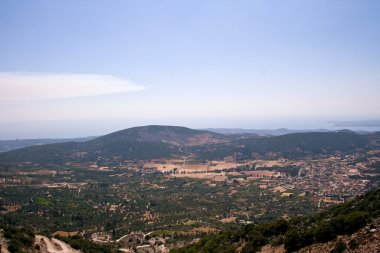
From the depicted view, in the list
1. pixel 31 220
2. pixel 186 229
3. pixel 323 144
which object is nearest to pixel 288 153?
pixel 323 144

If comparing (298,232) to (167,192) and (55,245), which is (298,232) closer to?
(55,245)

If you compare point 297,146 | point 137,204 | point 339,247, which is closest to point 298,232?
point 339,247

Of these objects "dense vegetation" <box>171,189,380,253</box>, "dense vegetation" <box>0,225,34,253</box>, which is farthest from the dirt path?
"dense vegetation" <box>171,189,380,253</box>

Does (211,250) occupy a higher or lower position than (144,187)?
higher

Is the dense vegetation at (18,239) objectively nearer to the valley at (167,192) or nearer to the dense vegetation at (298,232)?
the valley at (167,192)

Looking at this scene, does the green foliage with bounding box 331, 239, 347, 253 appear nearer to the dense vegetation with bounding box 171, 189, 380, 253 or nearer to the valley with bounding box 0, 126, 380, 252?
the dense vegetation with bounding box 171, 189, 380, 253

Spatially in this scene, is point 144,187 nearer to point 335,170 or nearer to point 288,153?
point 335,170

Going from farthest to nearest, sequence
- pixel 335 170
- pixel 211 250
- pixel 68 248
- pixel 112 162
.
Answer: pixel 112 162, pixel 335 170, pixel 68 248, pixel 211 250

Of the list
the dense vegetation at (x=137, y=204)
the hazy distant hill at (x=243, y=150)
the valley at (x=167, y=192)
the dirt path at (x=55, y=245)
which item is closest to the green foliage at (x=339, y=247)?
the dirt path at (x=55, y=245)
